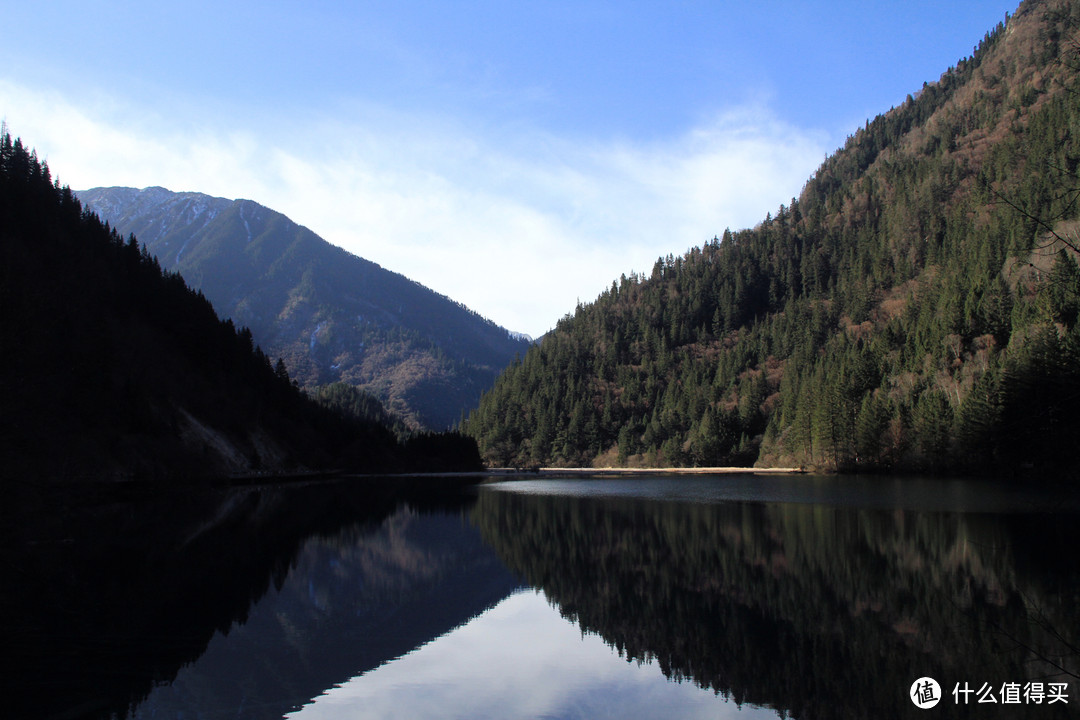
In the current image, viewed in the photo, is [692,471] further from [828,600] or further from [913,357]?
[828,600]

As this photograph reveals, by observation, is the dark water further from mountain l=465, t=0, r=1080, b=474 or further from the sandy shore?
the sandy shore

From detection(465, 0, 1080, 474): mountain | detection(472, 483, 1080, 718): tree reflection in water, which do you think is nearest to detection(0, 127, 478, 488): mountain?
detection(472, 483, 1080, 718): tree reflection in water

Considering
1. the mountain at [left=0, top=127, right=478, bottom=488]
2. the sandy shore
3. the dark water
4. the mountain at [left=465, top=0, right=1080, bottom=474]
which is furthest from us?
the sandy shore

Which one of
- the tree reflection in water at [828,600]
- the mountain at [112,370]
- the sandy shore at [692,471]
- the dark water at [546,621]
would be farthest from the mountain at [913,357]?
the mountain at [112,370]

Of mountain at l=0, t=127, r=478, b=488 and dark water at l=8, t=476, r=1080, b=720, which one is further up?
mountain at l=0, t=127, r=478, b=488

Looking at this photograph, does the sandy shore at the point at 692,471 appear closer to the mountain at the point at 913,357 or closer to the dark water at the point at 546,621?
the mountain at the point at 913,357

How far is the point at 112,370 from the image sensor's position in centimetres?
6275

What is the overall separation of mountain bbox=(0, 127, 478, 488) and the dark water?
4.44m

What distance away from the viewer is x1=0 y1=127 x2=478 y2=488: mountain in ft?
71.2

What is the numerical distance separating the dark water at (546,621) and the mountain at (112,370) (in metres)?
4.44

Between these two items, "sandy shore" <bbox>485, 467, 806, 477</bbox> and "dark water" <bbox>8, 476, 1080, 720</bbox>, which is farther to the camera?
"sandy shore" <bbox>485, 467, 806, 477</bbox>

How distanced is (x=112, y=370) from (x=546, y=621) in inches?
2257

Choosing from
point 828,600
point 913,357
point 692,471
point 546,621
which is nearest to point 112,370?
point 546,621

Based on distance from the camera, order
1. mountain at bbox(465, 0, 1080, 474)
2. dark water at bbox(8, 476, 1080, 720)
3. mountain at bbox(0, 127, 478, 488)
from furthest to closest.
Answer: mountain at bbox(465, 0, 1080, 474), mountain at bbox(0, 127, 478, 488), dark water at bbox(8, 476, 1080, 720)
